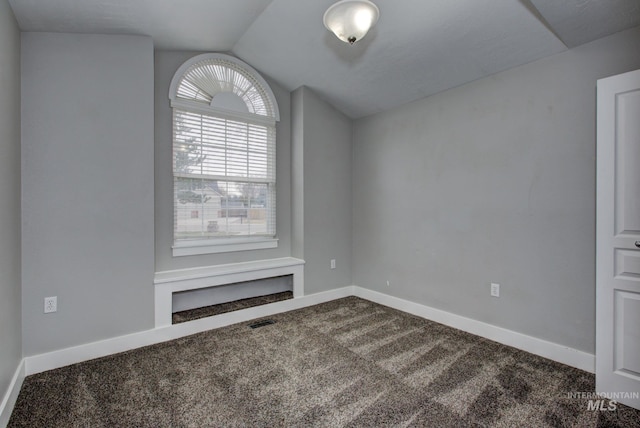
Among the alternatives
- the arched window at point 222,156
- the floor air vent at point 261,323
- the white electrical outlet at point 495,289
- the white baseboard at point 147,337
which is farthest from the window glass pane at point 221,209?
the white electrical outlet at point 495,289

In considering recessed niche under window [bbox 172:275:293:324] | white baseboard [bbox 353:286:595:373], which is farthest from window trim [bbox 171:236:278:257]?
white baseboard [bbox 353:286:595:373]

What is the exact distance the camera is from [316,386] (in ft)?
6.85

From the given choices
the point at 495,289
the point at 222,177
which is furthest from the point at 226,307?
the point at 495,289

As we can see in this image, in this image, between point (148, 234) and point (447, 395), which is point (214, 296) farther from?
point (447, 395)

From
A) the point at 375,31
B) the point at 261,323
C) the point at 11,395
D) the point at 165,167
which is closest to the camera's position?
the point at 11,395

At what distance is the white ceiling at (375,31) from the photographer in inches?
83.2

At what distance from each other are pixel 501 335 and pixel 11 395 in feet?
11.8

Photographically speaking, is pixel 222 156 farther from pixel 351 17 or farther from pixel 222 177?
pixel 351 17

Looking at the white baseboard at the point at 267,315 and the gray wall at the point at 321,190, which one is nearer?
the white baseboard at the point at 267,315

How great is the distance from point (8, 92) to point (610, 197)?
12.8 ft

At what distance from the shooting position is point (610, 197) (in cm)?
197

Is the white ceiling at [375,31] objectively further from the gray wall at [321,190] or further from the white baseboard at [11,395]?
the white baseboard at [11,395]

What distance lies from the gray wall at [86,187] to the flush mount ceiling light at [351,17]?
1.72 meters

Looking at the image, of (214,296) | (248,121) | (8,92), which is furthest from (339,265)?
(8,92)
